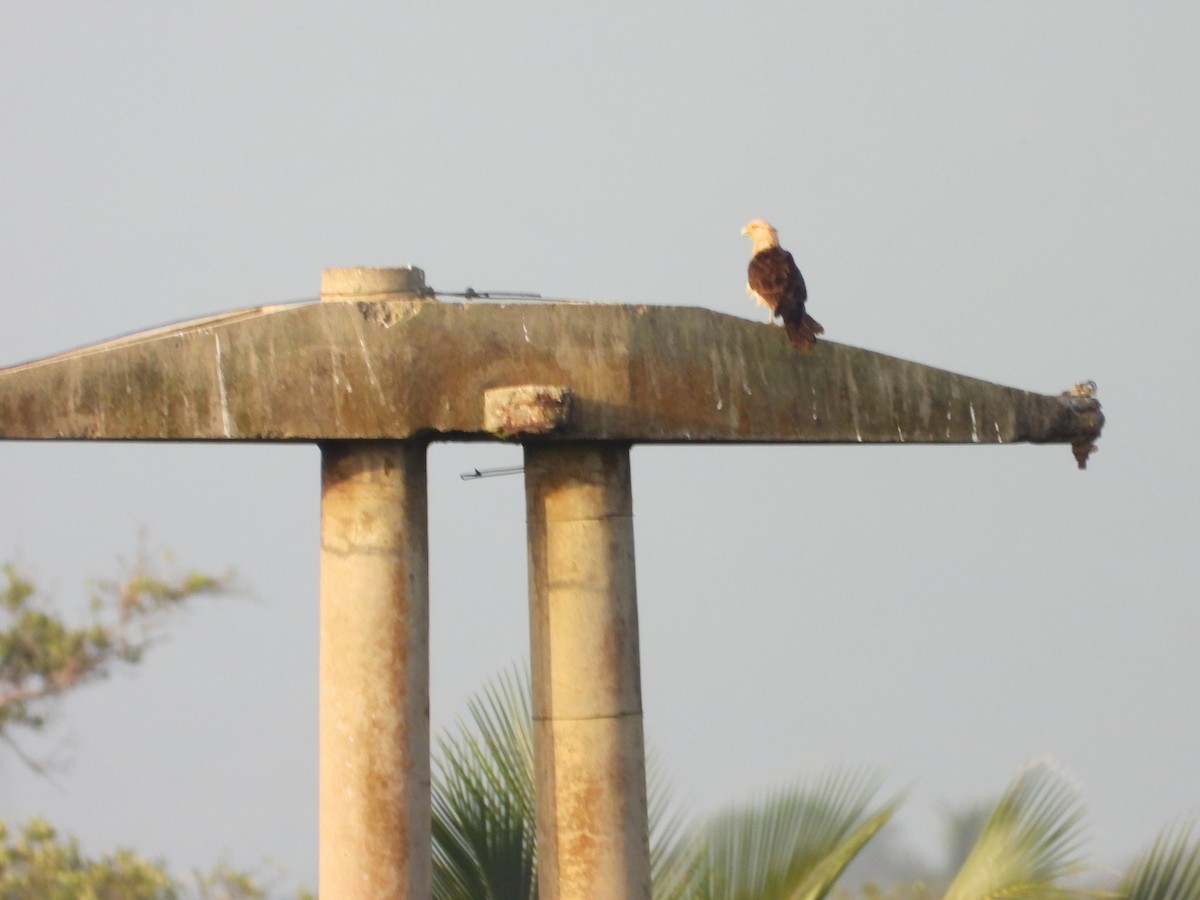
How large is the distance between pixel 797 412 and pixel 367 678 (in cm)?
171

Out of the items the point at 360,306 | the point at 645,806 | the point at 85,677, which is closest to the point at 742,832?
the point at 645,806

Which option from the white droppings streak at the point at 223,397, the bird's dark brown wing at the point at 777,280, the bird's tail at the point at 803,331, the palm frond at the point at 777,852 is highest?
the bird's dark brown wing at the point at 777,280

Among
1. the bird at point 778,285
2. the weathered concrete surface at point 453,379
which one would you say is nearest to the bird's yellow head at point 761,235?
the bird at point 778,285

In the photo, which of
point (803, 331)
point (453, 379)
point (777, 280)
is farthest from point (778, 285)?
point (453, 379)

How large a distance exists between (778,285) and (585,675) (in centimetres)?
196

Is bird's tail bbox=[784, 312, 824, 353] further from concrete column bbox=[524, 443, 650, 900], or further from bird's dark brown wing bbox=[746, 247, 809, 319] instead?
concrete column bbox=[524, 443, 650, 900]

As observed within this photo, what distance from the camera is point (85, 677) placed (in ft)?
41.0

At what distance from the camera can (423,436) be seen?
583 cm

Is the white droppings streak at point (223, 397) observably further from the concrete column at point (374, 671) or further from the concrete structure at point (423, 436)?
the concrete column at point (374, 671)

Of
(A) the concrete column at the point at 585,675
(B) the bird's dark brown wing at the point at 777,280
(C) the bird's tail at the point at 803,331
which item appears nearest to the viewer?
(A) the concrete column at the point at 585,675

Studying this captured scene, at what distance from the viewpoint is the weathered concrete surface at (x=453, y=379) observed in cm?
561

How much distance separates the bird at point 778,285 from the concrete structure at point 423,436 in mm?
112

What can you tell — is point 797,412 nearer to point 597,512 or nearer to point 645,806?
point 597,512

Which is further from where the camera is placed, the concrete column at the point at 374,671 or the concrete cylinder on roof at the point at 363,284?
the concrete cylinder on roof at the point at 363,284
